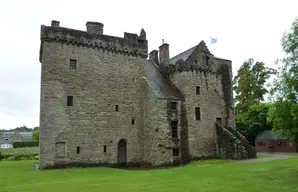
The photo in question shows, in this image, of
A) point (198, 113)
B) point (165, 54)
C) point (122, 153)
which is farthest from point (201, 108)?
point (122, 153)

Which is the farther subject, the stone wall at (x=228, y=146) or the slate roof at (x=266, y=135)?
the slate roof at (x=266, y=135)

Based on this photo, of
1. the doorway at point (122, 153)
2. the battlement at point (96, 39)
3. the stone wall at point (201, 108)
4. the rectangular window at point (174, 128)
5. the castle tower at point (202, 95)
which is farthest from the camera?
the castle tower at point (202, 95)

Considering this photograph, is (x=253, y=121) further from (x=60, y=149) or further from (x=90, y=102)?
(x=60, y=149)

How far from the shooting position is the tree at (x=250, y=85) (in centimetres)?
4725

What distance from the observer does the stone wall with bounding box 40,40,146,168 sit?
2342cm

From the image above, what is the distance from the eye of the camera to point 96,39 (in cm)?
2630

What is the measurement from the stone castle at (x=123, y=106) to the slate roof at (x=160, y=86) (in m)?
0.14

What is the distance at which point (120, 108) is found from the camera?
26.7 m

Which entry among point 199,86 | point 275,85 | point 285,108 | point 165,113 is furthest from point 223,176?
point 199,86

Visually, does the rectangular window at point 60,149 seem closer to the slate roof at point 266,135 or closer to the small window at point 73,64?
the small window at point 73,64

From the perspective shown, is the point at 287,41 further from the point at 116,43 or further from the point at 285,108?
the point at 116,43

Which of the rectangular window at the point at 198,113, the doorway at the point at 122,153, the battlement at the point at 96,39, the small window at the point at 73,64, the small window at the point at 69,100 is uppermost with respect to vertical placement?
the battlement at the point at 96,39

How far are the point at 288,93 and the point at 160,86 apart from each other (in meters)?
15.5

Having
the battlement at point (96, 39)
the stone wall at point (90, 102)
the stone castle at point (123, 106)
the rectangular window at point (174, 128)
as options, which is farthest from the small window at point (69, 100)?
the rectangular window at point (174, 128)
